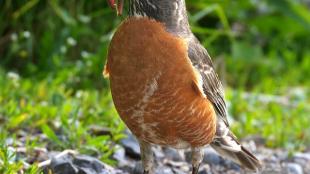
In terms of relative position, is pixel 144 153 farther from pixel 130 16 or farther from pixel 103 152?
pixel 130 16

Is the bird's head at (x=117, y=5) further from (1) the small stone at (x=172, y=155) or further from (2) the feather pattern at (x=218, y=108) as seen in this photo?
(1) the small stone at (x=172, y=155)

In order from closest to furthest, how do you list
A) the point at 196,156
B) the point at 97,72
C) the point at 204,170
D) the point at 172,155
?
1. the point at 196,156
2. the point at 204,170
3. the point at 172,155
4. the point at 97,72

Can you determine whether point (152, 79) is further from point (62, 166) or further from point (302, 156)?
point (302, 156)

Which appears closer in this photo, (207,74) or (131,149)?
(207,74)

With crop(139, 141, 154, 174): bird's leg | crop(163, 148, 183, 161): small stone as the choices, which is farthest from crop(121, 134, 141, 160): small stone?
crop(139, 141, 154, 174): bird's leg

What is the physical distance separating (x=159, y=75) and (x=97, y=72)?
2895 millimetres

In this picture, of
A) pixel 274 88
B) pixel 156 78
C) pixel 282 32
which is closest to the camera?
pixel 156 78

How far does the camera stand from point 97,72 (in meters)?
7.15

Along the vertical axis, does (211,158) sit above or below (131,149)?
below

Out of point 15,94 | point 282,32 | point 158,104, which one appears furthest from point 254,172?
point 282,32

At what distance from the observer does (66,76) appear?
6.79 m

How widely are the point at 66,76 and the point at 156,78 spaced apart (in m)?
2.60

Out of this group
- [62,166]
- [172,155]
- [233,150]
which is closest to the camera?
[62,166]

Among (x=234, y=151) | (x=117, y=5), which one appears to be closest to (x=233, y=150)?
(x=234, y=151)
